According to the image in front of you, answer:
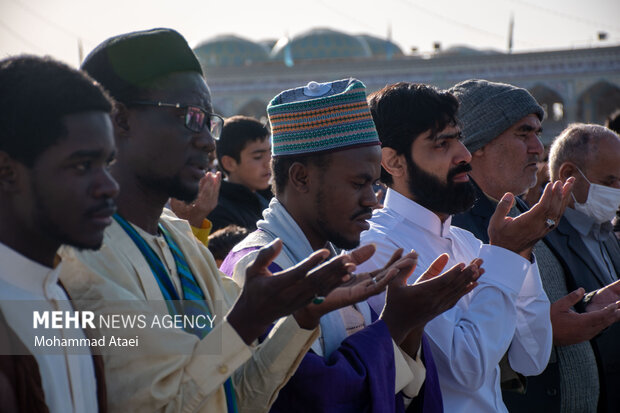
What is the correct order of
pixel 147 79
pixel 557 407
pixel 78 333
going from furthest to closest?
pixel 557 407 → pixel 147 79 → pixel 78 333

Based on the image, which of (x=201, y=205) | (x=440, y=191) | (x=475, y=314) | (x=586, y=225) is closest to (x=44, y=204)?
(x=475, y=314)

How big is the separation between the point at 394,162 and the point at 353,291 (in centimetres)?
114

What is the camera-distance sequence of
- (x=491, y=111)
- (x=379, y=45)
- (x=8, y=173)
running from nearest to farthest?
(x=8, y=173) → (x=491, y=111) → (x=379, y=45)

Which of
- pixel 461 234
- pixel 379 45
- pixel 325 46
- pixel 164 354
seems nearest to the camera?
pixel 164 354

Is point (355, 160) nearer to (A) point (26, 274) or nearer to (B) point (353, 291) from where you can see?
(B) point (353, 291)

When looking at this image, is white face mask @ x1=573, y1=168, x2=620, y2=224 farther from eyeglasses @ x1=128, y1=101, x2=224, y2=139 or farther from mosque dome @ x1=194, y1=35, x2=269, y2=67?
mosque dome @ x1=194, y1=35, x2=269, y2=67

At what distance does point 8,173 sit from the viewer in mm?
1518

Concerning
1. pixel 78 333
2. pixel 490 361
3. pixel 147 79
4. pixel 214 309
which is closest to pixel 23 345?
pixel 78 333

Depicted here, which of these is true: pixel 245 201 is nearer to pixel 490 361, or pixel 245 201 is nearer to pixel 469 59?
pixel 490 361

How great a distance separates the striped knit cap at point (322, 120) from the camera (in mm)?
2326

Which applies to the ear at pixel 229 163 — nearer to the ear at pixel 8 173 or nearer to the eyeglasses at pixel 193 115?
the eyeglasses at pixel 193 115

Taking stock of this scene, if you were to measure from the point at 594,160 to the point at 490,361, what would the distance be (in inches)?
74.7

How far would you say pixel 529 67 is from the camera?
1375 inches

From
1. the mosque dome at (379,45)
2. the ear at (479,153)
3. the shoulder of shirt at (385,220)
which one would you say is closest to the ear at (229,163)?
the ear at (479,153)
